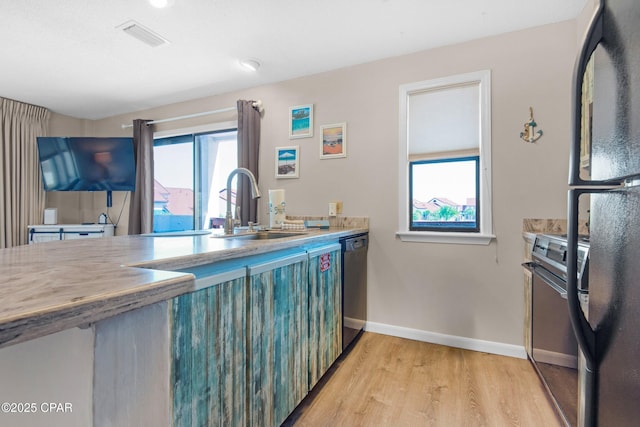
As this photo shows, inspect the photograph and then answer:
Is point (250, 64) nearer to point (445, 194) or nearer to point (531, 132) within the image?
point (445, 194)

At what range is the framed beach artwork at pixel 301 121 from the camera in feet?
9.35

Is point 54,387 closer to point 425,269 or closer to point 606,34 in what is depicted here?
point 606,34

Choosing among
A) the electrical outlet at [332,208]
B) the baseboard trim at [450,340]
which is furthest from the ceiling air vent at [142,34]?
the baseboard trim at [450,340]

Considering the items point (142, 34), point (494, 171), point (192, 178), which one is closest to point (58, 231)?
point (192, 178)

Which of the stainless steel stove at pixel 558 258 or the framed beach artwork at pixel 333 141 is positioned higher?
the framed beach artwork at pixel 333 141

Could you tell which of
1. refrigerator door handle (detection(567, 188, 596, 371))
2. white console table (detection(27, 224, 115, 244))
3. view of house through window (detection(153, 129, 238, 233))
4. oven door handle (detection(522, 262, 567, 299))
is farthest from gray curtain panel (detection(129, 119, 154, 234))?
refrigerator door handle (detection(567, 188, 596, 371))

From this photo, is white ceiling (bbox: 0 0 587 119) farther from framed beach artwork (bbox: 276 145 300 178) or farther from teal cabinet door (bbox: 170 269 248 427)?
teal cabinet door (bbox: 170 269 248 427)

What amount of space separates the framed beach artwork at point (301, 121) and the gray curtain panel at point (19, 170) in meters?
3.62

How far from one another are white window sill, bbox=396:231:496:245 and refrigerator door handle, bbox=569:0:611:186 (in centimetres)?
167

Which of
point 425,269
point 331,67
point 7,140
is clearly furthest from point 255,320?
point 7,140

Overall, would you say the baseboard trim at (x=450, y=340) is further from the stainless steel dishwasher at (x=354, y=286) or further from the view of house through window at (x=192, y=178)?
the view of house through window at (x=192, y=178)

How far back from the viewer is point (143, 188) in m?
3.65

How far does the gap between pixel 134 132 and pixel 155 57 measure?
154 cm

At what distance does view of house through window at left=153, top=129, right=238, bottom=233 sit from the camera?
3.54 m
